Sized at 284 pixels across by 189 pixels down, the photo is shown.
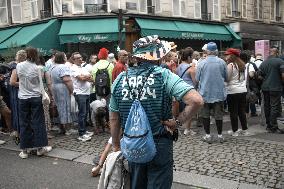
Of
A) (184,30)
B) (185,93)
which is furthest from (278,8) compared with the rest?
(185,93)

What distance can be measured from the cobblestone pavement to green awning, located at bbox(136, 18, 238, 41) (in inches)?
466

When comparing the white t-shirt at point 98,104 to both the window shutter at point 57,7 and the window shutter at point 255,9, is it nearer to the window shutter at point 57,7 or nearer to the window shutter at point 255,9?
the window shutter at point 57,7

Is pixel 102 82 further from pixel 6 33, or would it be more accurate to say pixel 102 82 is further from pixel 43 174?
pixel 6 33

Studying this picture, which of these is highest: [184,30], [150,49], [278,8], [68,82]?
[278,8]

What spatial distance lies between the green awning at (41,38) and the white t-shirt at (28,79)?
11681 mm

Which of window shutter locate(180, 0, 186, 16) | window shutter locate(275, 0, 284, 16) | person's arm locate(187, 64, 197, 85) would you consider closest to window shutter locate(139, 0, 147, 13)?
window shutter locate(180, 0, 186, 16)

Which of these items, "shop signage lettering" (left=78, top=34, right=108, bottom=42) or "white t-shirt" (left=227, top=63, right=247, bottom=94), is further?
"shop signage lettering" (left=78, top=34, right=108, bottom=42)

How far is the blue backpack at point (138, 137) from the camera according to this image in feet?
10.7

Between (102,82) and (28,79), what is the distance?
1877mm

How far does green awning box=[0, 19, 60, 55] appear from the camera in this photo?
1861 centimetres

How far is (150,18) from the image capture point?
68.5 feet

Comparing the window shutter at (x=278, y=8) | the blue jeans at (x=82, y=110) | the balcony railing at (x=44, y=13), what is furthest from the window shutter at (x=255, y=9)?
the blue jeans at (x=82, y=110)

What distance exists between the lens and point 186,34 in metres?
21.5

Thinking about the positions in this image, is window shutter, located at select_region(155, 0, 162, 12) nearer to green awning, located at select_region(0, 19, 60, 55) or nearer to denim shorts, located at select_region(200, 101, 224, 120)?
green awning, located at select_region(0, 19, 60, 55)
